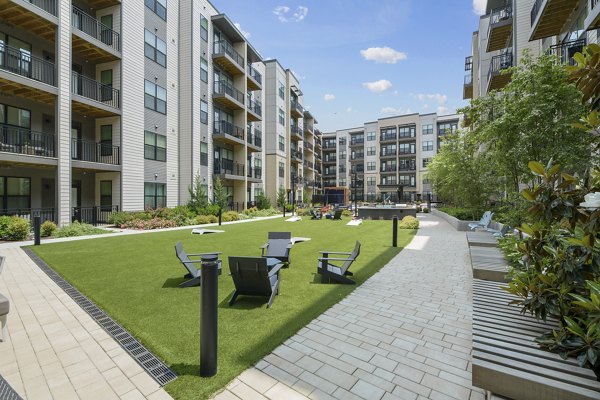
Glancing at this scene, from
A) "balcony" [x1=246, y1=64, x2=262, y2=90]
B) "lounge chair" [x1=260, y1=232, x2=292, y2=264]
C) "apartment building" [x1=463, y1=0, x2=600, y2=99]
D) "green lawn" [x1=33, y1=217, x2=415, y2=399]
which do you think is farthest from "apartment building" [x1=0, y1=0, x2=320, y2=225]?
"apartment building" [x1=463, y1=0, x2=600, y2=99]

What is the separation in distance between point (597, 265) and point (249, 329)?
164 inches

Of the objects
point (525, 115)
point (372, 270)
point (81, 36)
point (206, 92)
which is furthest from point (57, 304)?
point (206, 92)

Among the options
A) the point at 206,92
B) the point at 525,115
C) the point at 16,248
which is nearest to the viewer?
the point at 525,115

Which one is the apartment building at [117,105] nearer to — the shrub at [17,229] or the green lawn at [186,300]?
the shrub at [17,229]

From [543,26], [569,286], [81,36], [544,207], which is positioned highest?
[81,36]

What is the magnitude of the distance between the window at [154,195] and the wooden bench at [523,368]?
24.1 m

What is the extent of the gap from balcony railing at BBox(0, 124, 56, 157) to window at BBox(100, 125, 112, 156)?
12.3 feet

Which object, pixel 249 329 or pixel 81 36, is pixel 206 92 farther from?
pixel 249 329

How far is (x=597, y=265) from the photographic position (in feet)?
8.82

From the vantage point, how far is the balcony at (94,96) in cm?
1880

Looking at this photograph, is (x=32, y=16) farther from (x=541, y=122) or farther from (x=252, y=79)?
(x=541, y=122)

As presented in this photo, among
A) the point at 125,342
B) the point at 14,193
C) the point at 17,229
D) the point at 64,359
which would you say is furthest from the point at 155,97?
the point at 64,359

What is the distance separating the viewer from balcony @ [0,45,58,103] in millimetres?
14969

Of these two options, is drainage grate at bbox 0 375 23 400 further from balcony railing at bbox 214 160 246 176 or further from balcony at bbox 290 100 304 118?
balcony at bbox 290 100 304 118
